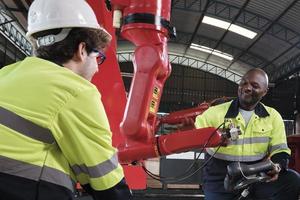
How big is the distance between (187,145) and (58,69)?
1411 millimetres

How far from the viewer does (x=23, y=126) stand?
4.86ft

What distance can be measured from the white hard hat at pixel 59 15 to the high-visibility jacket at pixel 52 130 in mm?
218

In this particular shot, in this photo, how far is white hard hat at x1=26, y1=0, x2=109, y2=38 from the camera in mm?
1688

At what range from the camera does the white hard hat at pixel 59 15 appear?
1688mm

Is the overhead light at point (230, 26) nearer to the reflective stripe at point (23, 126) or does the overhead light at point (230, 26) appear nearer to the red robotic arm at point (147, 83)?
the red robotic arm at point (147, 83)

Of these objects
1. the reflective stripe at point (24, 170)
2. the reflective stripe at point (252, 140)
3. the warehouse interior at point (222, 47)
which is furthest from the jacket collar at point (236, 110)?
the warehouse interior at point (222, 47)

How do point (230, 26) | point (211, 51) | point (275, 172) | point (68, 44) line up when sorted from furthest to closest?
1. point (211, 51)
2. point (230, 26)
3. point (275, 172)
4. point (68, 44)

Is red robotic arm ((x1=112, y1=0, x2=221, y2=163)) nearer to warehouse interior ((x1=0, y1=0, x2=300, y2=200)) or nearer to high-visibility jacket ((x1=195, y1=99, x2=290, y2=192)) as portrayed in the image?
high-visibility jacket ((x1=195, y1=99, x2=290, y2=192))

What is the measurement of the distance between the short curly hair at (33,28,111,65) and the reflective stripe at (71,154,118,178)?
403 mm

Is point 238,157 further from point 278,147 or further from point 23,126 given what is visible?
point 23,126

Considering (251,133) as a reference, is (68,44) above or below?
above

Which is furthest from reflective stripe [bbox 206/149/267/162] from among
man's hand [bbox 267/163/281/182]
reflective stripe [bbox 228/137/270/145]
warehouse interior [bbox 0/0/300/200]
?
warehouse interior [bbox 0/0/300/200]

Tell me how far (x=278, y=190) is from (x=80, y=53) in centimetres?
227

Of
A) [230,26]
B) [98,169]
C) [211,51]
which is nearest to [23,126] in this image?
[98,169]
